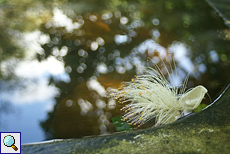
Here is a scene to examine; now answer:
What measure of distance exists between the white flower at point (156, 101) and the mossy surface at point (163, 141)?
0.79 feet

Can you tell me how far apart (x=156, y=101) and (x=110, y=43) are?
2.95 feet

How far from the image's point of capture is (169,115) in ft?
5.85

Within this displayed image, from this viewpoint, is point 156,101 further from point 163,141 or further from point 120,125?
point 163,141

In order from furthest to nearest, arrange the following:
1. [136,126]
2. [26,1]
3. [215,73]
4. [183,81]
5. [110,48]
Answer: [26,1] → [110,48] → [215,73] → [183,81] → [136,126]

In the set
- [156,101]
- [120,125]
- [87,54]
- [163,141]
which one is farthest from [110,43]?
[163,141]

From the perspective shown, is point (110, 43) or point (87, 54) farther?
point (110, 43)

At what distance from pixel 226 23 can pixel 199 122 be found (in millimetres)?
1785

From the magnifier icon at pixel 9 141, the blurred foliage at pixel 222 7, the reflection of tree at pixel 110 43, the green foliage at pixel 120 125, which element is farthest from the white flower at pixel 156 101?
the blurred foliage at pixel 222 7

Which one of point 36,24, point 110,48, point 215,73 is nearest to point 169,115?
point 215,73

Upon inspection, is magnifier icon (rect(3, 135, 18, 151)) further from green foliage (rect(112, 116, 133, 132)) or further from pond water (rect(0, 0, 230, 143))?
green foliage (rect(112, 116, 133, 132))

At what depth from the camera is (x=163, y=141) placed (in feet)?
4.59

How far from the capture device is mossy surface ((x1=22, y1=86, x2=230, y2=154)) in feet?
4.42

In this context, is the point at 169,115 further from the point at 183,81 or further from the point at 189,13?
the point at 189,13

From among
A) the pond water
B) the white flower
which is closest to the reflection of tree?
the pond water
